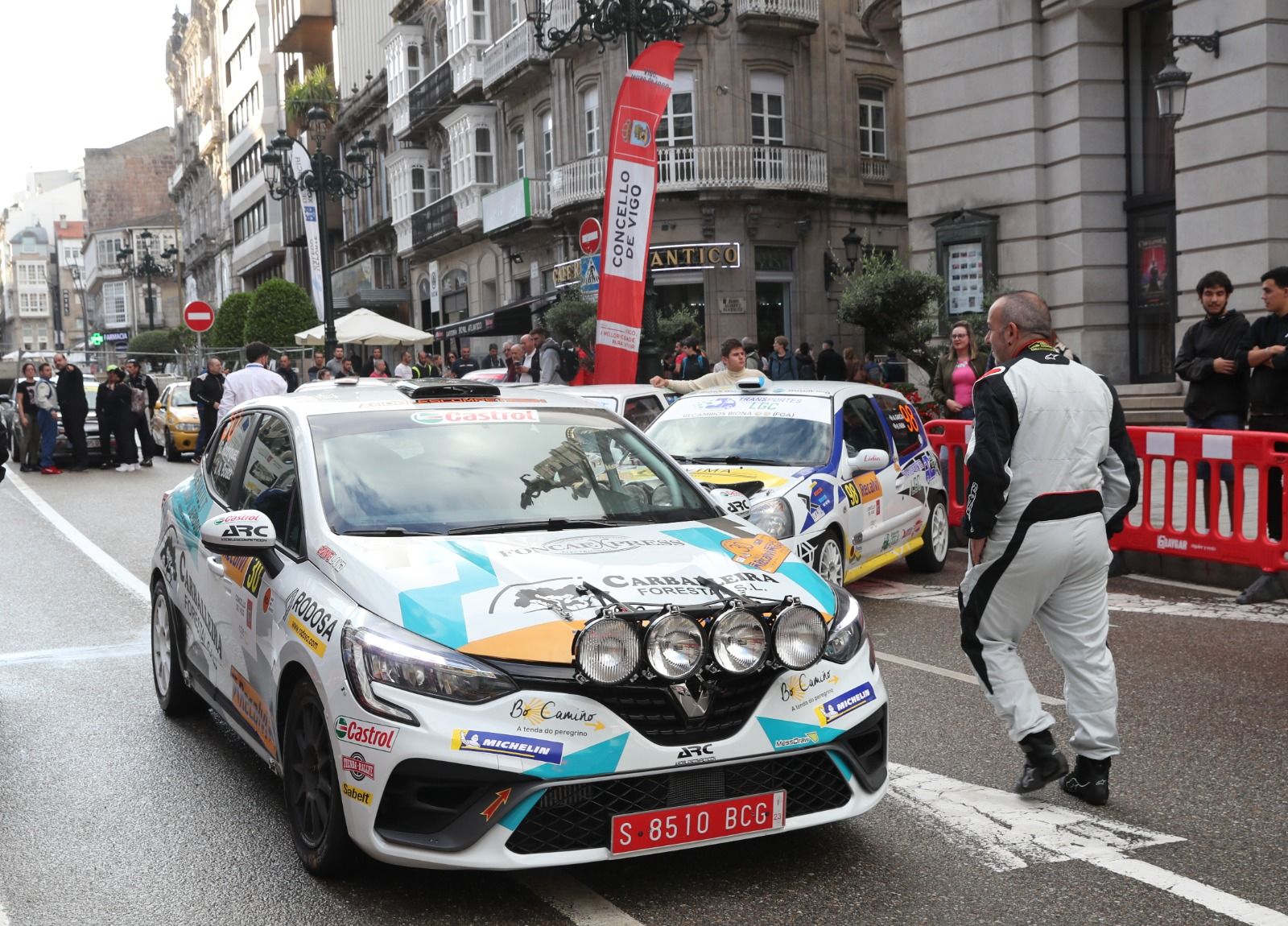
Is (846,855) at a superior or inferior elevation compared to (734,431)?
inferior

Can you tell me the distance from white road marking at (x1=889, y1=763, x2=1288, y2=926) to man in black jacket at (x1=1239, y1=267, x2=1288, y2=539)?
5.01 meters

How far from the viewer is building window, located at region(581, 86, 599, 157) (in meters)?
34.1

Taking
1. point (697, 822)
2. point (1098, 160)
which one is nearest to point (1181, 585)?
point (697, 822)

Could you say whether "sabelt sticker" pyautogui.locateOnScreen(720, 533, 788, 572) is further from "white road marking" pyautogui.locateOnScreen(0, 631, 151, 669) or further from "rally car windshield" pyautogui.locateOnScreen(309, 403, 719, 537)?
"white road marking" pyautogui.locateOnScreen(0, 631, 151, 669)

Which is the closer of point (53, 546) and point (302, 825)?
point (302, 825)

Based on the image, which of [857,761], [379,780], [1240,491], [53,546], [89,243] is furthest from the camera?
[89,243]

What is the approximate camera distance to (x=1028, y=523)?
16.1 feet

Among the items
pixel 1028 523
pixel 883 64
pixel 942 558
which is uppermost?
pixel 883 64

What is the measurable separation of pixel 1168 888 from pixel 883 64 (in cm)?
3306

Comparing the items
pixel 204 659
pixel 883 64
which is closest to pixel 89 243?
pixel 883 64

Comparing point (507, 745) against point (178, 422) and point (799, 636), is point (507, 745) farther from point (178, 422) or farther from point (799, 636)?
point (178, 422)

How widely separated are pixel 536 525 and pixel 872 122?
32.1 meters

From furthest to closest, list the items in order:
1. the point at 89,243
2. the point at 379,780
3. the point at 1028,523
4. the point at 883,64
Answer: the point at 89,243 < the point at 883,64 < the point at 1028,523 < the point at 379,780

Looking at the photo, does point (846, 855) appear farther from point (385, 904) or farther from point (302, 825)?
point (302, 825)
